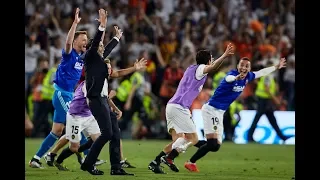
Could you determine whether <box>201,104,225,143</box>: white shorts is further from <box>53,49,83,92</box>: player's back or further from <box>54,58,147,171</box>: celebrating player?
<box>53,49,83,92</box>: player's back

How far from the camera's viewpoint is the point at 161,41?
931 inches

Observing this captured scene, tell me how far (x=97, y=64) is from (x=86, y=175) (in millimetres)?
1722

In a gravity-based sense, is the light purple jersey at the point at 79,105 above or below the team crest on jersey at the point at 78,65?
below

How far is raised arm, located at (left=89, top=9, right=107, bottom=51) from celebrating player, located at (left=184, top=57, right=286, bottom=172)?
9.46ft

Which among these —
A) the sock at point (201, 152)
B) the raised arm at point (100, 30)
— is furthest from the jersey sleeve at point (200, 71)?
the raised arm at point (100, 30)

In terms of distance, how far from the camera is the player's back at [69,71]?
1361 centimetres

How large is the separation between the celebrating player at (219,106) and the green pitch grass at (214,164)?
0.36 m

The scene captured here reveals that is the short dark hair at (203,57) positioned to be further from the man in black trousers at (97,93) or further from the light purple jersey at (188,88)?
the man in black trousers at (97,93)

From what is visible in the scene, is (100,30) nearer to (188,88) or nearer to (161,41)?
(188,88)

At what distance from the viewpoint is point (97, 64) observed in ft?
39.1

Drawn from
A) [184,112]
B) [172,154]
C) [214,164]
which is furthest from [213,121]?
[214,164]

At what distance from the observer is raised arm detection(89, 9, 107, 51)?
38.0 ft
